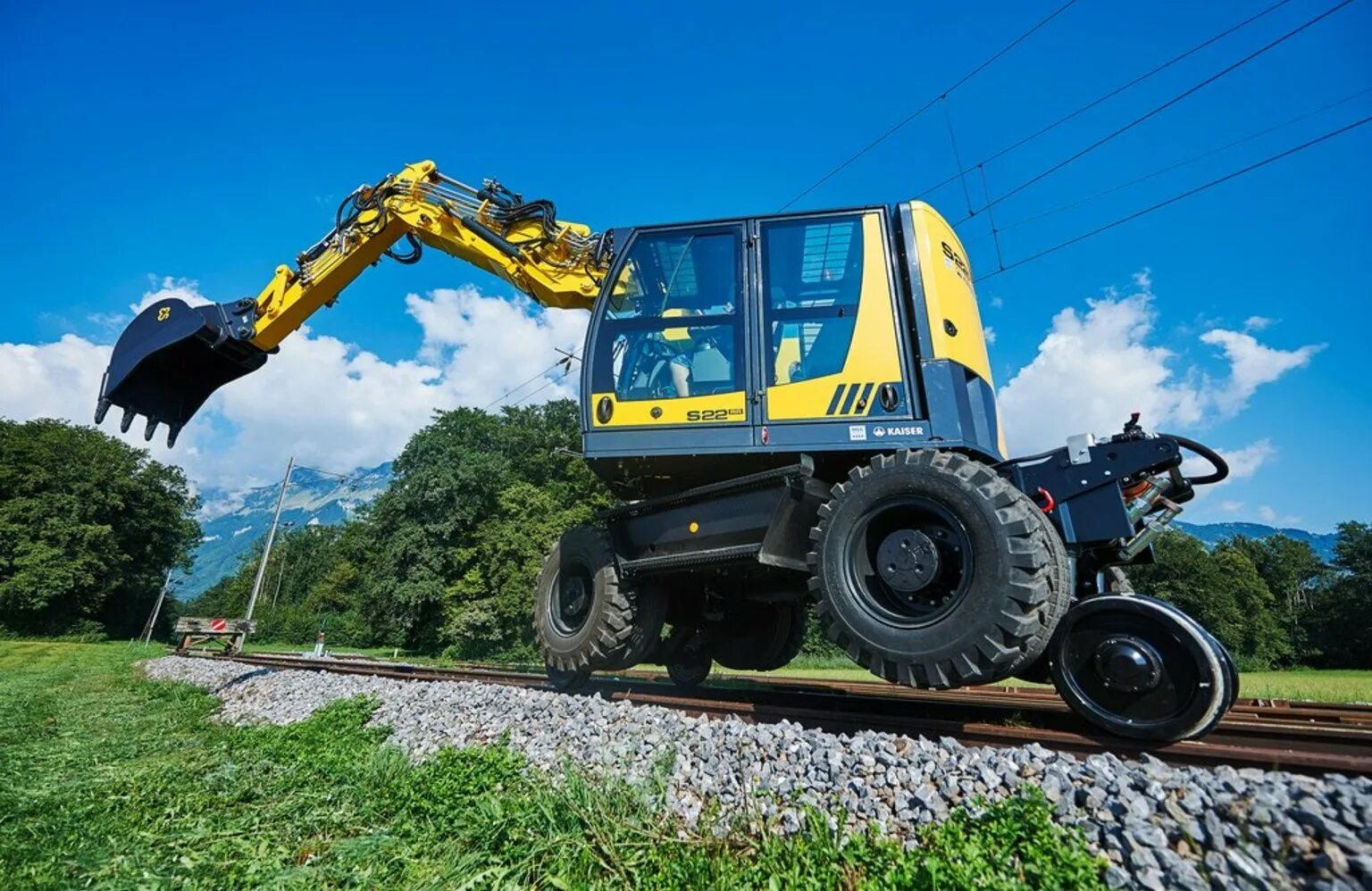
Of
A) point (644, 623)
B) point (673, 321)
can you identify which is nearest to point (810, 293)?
point (673, 321)

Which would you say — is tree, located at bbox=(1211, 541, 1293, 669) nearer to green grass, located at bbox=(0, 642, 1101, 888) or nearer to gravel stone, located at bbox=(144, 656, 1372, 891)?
gravel stone, located at bbox=(144, 656, 1372, 891)

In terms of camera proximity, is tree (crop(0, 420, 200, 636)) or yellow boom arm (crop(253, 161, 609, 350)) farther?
tree (crop(0, 420, 200, 636))

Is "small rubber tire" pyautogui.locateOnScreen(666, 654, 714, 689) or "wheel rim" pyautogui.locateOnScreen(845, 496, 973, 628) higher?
"wheel rim" pyautogui.locateOnScreen(845, 496, 973, 628)

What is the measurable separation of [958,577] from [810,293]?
2.55 m

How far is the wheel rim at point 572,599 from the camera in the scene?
6598 millimetres

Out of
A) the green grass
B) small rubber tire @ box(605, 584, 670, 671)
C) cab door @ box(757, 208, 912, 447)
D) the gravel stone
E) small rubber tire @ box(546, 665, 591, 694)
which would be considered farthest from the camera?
small rubber tire @ box(546, 665, 591, 694)

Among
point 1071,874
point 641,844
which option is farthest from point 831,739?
point 1071,874

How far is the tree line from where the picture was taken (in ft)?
114

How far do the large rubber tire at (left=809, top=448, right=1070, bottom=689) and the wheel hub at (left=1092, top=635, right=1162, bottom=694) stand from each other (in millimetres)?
333

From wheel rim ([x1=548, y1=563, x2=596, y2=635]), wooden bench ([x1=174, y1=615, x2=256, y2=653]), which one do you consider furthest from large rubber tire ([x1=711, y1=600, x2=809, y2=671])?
wooden bench ([x1=174, y1=615, x2=256, y2=653])

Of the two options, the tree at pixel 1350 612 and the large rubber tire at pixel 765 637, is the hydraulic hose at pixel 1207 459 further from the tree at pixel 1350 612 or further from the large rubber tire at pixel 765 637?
the tree at pixel 1350 612

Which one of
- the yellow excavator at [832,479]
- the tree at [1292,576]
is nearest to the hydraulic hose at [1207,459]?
the yellow excavator at [832,479]

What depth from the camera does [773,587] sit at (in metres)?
6.18

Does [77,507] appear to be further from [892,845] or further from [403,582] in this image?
[892,845]
